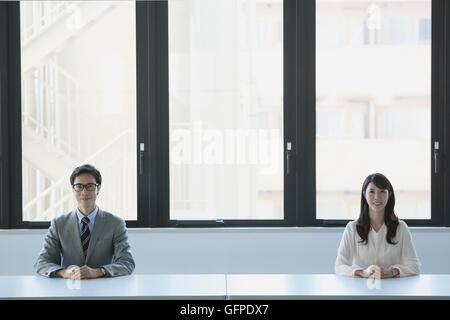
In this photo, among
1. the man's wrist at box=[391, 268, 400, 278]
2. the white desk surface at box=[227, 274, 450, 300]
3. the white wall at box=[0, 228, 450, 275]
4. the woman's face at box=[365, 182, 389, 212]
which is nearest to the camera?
the white desk surface at box=[227, 274, 450, 300]

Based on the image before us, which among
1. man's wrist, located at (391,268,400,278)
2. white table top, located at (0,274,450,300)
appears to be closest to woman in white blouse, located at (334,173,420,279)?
man's wrist, located at (391,268,400,278)

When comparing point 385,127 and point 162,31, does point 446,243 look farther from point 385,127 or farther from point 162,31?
point 162,31

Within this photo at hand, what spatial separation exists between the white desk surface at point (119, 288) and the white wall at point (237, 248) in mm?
1357

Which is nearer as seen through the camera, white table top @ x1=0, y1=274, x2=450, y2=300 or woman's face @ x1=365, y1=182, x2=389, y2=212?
white table top @ x1=0, y1=274, x2=450, y2=300

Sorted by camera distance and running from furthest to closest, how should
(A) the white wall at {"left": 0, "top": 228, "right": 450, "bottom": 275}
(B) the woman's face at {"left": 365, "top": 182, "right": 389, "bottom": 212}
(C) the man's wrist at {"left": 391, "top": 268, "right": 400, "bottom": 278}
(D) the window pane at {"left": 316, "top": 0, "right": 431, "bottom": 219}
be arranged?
(D) the window pane at {"left": 316, "top": 0, "right": 431, "bottom": 219} < (A) the white wall at {"left": 0, "top": 228, "right": 450, "bottom": 275} < (B) the woman's face at {"left": 365, "top": 182, "right": 389, "bottom": 212} < (C) the man's wrist at {"left": 391, "top": 268, "right": 400, "bottom": 278}

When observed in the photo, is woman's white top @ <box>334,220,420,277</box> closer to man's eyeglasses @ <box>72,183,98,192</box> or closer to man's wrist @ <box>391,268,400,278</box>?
man's wrist @ <box>391,268,400,278</box>

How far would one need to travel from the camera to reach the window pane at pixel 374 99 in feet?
14.9

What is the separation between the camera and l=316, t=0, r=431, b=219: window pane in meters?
4.54

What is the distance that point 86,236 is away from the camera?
335cm

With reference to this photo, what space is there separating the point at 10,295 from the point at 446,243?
9.95 feet

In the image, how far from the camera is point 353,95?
4562 mm

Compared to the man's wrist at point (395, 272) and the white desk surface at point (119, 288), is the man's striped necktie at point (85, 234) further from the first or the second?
the man's wrist at point (395, 272)

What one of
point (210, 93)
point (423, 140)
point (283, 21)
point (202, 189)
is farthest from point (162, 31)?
point (423, 140)

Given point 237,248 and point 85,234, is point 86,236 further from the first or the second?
point 237,248
